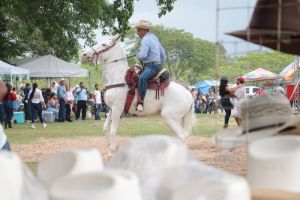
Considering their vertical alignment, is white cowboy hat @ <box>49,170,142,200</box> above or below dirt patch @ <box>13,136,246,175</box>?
above

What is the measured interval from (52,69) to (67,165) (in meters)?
28.3

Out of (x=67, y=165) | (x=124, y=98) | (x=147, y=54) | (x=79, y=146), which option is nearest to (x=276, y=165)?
(x=67, y=165)

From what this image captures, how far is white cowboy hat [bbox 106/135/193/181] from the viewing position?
104 inches

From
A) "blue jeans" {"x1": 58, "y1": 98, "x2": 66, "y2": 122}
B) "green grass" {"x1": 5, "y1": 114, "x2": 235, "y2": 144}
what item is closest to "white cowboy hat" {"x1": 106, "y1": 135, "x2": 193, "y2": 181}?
"green grass" {"x1": 5, "y1": 114, "x2": 235, "y2": 144}

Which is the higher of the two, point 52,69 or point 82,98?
point 52,69

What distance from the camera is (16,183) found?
238 centimetres

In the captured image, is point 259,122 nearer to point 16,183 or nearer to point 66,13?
point 16,183

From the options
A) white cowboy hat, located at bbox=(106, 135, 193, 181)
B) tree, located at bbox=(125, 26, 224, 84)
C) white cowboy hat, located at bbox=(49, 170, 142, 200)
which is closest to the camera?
white cowboy hat, located at bbox=(49, 170, 142, 200)

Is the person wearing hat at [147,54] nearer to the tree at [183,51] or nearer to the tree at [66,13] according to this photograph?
the tree at [66,13]

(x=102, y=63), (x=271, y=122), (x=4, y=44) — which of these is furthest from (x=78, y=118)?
(x=271, y=122)

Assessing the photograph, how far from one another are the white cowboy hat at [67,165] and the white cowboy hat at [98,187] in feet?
0.78

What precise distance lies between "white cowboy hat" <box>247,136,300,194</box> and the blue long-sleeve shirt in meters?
8.90

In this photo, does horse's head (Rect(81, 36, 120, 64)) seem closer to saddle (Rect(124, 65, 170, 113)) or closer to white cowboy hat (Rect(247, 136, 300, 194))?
saddle (Rect(124, 65, 170, 113))

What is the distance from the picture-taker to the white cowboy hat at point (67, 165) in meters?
2.66
